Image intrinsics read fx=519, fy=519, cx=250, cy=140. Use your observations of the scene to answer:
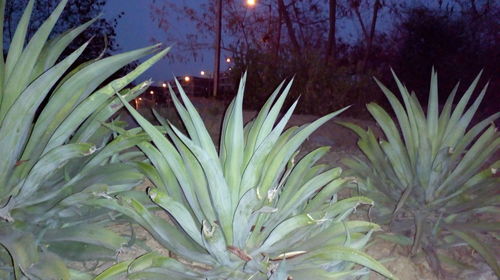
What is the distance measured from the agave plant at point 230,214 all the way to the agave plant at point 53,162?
0.67ft

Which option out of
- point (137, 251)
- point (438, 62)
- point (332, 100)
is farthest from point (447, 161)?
point (438, 62)

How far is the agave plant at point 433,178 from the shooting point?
13.9 ft

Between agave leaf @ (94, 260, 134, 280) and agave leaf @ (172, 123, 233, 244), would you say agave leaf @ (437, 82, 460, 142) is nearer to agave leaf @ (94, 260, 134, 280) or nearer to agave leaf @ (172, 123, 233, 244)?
agave leaf @ (172, 123, 233, 244)

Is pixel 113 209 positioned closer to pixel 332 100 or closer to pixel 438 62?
pixel 332 100

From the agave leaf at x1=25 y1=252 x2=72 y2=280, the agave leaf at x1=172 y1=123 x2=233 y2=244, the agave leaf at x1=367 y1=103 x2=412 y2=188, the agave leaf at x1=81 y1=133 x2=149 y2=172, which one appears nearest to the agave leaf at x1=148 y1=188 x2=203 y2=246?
the agave leaf at x1=172 y1=123 x2=233 y2=244

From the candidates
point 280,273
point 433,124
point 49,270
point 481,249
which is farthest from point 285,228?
point 433,124

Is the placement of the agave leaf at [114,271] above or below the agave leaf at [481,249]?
above

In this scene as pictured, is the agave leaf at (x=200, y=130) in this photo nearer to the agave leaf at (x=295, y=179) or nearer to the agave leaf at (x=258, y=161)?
the agave leaf at (x=258, y=161)

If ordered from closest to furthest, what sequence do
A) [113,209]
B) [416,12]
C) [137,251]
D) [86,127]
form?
[113,209] < [86,127] < [137,251] < [416,12]

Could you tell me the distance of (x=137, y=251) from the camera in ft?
11.3

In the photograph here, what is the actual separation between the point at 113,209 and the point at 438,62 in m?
21.7

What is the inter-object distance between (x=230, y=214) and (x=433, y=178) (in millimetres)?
2354

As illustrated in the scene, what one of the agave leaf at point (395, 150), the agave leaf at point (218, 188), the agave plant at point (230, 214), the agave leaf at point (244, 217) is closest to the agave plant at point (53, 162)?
the agave plant at point (230, 214)

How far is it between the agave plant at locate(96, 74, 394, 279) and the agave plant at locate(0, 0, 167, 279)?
205 mm
